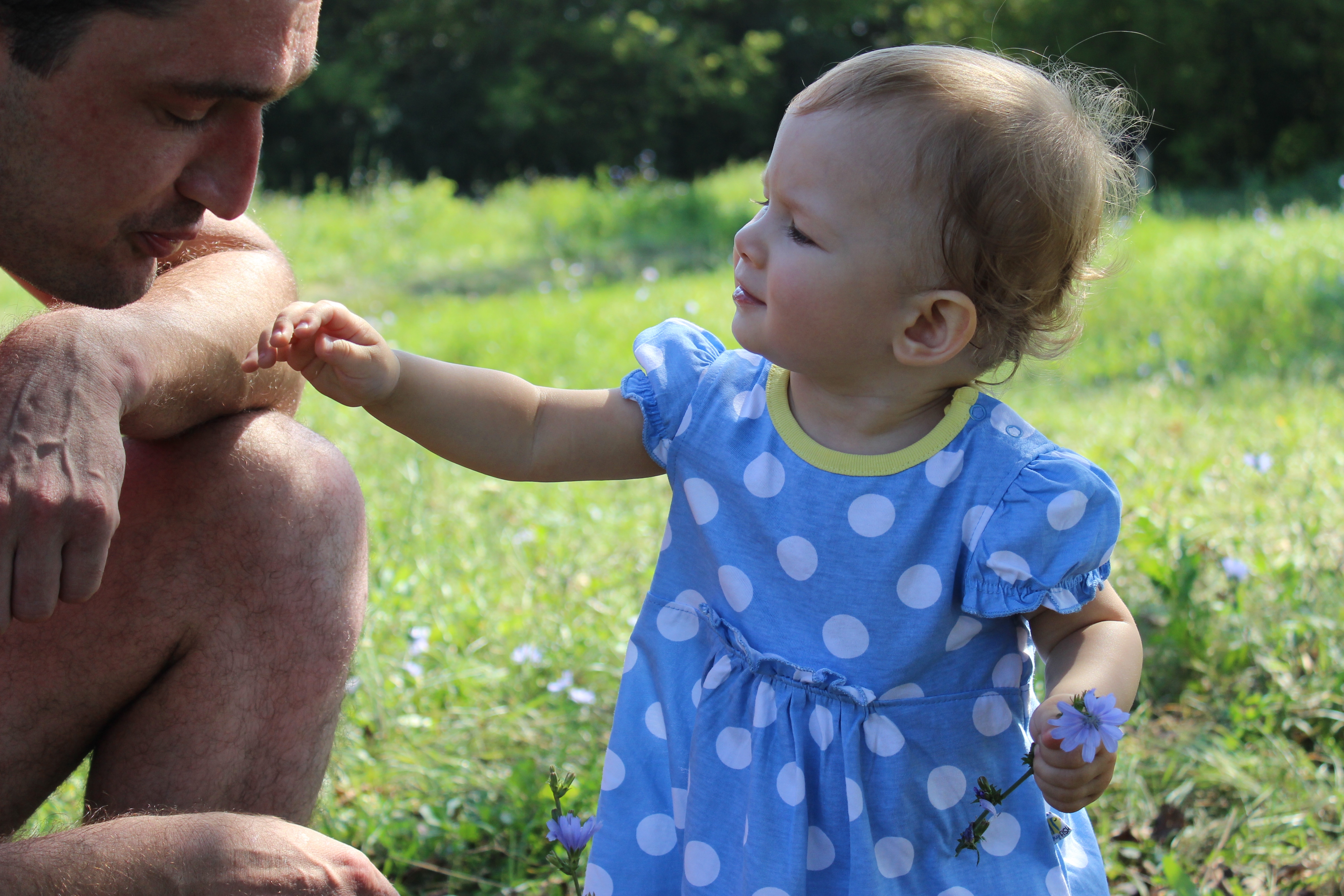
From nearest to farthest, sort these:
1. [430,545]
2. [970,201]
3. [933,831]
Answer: [970,201] → [933,831] → [430,545]

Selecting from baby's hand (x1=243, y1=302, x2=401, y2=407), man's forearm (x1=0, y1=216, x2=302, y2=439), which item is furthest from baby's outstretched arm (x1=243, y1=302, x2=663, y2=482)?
man's forearm (x1=0, y1=216, x2=302, y2=439)

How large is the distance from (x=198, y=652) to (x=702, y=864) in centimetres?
76

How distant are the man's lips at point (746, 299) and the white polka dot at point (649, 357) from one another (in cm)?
16

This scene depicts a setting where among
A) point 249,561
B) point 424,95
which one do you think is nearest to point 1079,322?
point 249,561

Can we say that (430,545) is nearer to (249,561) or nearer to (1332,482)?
(249,561)

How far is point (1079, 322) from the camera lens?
5.48 ft

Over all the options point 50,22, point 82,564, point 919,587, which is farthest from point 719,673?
point 50,22

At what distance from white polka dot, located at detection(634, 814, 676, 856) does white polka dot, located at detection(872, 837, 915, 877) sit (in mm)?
319

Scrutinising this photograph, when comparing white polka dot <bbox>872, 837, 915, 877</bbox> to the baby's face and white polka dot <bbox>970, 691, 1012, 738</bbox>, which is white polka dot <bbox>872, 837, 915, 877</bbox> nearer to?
white polka dot <bbox>970, 691, 1012, 738</bbox>

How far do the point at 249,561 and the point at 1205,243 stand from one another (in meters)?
6.58

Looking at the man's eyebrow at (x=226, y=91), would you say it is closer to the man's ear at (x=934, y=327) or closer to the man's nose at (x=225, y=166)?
the man's nose at (x=225, y=166)

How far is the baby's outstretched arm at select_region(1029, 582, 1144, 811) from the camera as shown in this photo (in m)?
1.35

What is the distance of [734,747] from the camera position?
1.61 metres

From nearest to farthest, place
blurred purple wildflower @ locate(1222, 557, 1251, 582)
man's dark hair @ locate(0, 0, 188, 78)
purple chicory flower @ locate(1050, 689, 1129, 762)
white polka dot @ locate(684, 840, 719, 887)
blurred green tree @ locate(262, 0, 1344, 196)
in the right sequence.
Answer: purple chicory flower @ locate(1050, 689, 1129, 762)
man's dark hair @ locate(0, 0, 188, 78)
white polka dot @ locate(684, 840, 719, 887)
blurred purple wildflower @ locate(1222, 557, 1251, 582)
blurred green tree @ locate(262, 0, 1344, 196)
